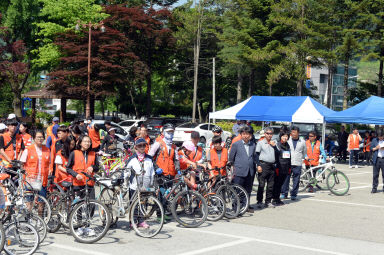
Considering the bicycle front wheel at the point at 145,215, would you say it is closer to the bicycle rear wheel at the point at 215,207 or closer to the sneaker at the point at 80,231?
the sneaker at the point at 80,231

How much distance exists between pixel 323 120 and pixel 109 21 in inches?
947

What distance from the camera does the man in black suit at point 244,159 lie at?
1043cm

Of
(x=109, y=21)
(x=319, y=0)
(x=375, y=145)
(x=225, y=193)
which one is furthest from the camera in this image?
(x=109, y=21)

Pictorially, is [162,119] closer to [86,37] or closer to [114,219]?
[86,37]

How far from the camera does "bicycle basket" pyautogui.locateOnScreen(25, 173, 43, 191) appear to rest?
26.3 feet

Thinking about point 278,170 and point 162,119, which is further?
point 162,119

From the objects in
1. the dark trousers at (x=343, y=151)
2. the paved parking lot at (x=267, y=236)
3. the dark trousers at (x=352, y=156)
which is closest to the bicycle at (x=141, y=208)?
the paved parking lot at (x=267, y=236)

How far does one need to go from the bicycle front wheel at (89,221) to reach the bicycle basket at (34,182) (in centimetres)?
95

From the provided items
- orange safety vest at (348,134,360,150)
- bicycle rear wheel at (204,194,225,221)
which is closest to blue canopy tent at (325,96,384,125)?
orange safety vest at (348,134,360,150)

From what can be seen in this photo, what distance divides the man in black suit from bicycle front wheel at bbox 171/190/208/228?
169cm

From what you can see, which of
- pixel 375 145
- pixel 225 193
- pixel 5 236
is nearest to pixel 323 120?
pixel 375 145

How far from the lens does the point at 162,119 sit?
3312cm

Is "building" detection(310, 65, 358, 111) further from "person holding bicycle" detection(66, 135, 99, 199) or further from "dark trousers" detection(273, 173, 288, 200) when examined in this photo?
"person holding bicycle" detection(66, 135, 99, 199)

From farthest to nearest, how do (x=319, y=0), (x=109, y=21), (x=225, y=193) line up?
1. (x=109, y=21)
2. (x=319, y=0)
3. (x=225, y=193)
